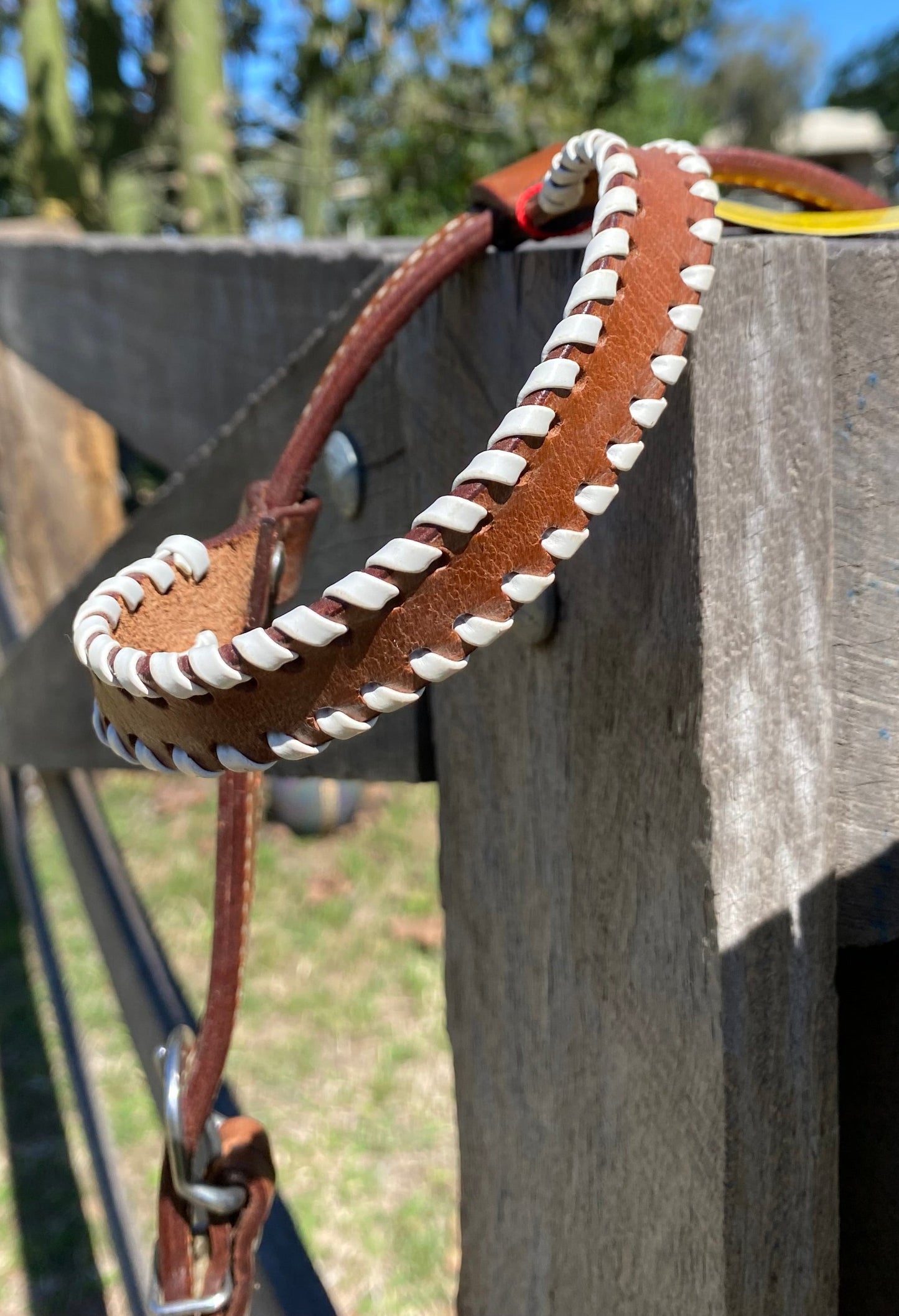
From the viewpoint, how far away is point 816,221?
26.2 inches

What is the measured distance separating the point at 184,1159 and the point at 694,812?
0.50 metres

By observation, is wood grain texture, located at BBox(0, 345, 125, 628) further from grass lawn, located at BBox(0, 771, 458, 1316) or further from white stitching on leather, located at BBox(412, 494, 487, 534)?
white stitching on leather, located at BBox(412, 494, 487, 534)

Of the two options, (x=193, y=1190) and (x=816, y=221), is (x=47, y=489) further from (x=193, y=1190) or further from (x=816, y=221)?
(x=816, y=221)

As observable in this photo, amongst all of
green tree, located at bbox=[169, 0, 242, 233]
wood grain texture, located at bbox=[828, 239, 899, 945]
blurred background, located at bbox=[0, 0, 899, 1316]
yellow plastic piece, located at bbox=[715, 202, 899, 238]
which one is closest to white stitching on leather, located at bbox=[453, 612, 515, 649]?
wood grain texture, located at bbox=[828, 239, 899, 945]

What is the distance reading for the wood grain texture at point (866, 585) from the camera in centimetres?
54

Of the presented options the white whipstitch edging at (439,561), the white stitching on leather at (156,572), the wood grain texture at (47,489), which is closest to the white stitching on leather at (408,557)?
the white whipstitch edging at (439,561)

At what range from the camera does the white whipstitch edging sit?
0.47 m

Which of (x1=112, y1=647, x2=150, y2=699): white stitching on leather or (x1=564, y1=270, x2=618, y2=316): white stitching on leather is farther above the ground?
(x1=564, y1=270, x2=618, y2=316): white stitching on leather

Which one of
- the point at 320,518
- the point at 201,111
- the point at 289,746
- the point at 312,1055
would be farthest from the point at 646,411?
the point at 201,111

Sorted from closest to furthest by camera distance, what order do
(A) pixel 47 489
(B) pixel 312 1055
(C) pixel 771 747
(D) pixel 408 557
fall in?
(D) pixel 408 557, (C) pixel 771 747, (B) pixel 312 1055, (A) pixel 47 489

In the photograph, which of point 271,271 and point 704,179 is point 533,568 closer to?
point 704,179

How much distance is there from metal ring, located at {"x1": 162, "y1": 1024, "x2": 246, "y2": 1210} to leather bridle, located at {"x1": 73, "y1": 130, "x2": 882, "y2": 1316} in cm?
35

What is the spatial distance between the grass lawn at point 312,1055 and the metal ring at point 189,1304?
136cm

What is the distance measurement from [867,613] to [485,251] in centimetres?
34
